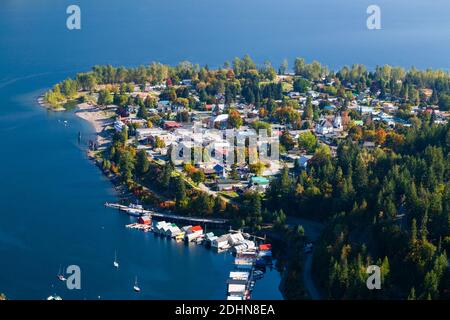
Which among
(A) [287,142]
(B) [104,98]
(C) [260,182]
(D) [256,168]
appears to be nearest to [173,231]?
(C) [260,182]

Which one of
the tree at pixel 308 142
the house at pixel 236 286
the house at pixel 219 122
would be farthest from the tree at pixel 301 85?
the house at pixel 236 286

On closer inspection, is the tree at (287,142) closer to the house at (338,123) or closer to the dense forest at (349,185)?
the dense forest at (349,185)

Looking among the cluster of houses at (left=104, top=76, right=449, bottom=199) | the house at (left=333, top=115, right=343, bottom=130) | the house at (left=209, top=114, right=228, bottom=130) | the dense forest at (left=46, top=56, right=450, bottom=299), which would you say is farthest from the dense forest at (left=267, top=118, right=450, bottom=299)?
the house at (left=209, top=114, right=228, bottom=130)

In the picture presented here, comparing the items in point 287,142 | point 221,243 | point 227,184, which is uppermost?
point 287,142

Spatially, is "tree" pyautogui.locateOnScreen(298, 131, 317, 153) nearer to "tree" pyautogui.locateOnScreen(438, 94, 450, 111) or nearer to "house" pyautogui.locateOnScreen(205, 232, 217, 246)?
"house" pyautogui.locateOnScreen(205, 232, 217, 246)

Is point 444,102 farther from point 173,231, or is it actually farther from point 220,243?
point 173,231

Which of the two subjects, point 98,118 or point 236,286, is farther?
point 98,118

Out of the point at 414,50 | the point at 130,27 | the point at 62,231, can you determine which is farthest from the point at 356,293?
the point at 130,27
